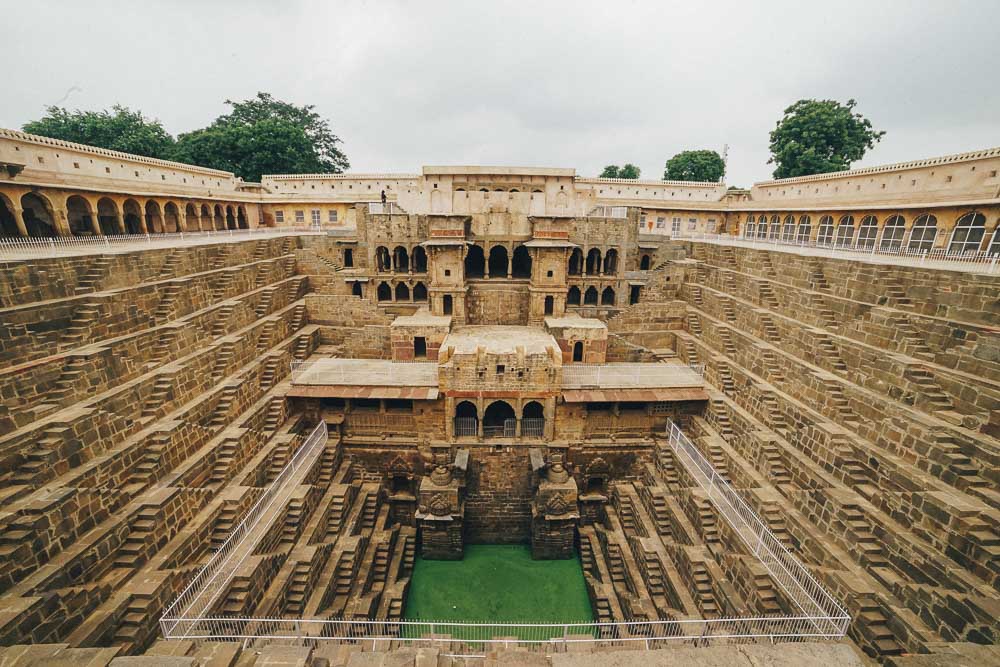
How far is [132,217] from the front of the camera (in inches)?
1134

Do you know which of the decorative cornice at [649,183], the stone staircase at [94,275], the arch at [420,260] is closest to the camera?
the stone staircase at [94,275]

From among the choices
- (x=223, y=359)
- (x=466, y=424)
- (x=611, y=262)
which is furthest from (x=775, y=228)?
(x=223, y=359)

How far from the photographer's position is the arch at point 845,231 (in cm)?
2712

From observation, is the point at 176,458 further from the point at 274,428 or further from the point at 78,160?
the point at 78,160

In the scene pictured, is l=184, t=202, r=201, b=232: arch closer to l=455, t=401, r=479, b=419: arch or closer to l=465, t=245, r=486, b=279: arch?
l=465, t=245, r=486, b=279: arch

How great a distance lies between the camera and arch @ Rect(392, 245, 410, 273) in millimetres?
25234

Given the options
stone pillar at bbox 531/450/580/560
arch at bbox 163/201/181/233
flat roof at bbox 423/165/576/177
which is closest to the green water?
stone pillar at bbox 531/450/580/560

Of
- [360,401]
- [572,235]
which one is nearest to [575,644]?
[360,401]

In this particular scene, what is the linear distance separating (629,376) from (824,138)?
125ft

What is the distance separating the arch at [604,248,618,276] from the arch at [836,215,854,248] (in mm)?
15967

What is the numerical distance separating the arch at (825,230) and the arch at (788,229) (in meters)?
2.59

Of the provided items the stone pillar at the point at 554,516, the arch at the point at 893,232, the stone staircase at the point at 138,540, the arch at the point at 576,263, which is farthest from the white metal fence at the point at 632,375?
the arch at the point at 893,232

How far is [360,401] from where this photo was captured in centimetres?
1781

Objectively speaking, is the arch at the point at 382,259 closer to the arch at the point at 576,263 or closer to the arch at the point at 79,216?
the arch at the point at 576,263
